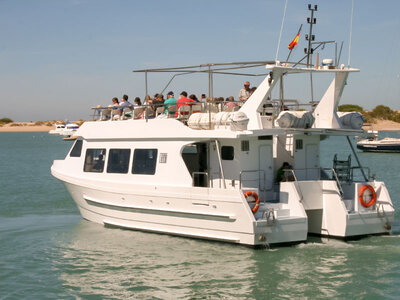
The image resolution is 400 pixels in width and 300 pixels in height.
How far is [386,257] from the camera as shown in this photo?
11.9 m

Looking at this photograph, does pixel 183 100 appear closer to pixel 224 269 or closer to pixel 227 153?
pixel 227 153

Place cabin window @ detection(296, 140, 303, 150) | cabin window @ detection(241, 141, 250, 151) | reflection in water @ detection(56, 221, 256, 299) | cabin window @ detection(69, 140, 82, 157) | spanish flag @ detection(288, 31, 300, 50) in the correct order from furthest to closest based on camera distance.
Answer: cabin window @ detection(69, 140, 82, 157), cabin window @ detection(296, 140, 303, 150), spanish flag @ detection(288, 31, 300, 50), cabin window @ detection(241, 141, 250, 151), reflection in water @ detection(56, 221, 256, 299)

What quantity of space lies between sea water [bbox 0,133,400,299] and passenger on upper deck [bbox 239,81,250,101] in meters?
3.89

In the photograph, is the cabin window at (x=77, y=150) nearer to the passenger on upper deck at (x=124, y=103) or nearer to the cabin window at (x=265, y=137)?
the passenger on upper deck at (x=124, y=103)

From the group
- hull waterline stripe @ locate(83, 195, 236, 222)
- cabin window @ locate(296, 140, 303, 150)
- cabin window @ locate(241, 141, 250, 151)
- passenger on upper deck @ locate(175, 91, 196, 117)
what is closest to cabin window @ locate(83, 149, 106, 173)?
hull waterline stripe @ locate(83, 195, 236, 222)

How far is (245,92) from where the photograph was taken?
1432 centimetres

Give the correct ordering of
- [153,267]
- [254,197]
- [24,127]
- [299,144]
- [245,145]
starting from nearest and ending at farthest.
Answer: [153,267]
[254,197]
[245,145]
[299,144]
[24,127]

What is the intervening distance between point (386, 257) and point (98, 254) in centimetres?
639

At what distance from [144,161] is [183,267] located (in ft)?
11.8

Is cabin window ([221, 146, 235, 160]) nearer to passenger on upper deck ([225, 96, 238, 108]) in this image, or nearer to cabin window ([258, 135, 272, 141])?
cabin window ([258, 135, 272, 141])

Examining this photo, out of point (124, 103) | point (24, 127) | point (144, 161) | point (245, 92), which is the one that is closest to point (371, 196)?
point (245, 92)

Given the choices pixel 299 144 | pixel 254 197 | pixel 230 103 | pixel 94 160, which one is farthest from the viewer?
pixel 94 160

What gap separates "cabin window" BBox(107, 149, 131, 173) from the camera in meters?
14.5

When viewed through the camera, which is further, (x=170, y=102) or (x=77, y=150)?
(x=77, y=150)
